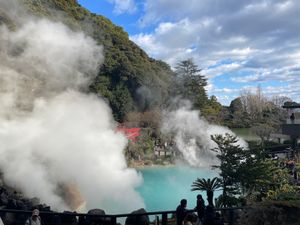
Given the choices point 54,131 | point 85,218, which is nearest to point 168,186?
point 54,131

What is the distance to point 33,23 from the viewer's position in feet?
125

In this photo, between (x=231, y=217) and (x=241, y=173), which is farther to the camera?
(x=241, y=173)

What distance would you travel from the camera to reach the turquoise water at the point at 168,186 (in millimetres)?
18533

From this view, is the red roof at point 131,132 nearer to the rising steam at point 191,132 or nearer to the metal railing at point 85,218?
the rising steam at point 191,132

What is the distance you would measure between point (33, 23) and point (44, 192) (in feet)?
82.0

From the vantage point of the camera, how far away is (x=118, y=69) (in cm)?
4203

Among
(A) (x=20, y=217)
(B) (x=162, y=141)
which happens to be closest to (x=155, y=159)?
(B) (x=162, y=141)

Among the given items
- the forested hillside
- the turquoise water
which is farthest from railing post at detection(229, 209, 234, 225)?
the forested hillside

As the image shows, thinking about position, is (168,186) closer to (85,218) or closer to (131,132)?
(131,132)

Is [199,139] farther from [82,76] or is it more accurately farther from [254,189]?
[254,189]

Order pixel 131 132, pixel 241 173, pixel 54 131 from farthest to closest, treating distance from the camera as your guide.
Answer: pixel 131 132, pixel 54 131, pixel 241 173

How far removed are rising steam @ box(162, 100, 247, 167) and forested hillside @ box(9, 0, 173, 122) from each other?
119 inches

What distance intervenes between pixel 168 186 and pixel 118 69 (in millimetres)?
21832

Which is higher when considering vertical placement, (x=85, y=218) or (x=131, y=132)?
(x=131, y=132)
